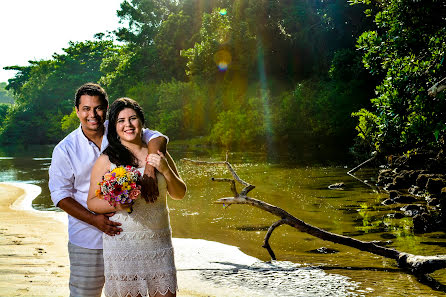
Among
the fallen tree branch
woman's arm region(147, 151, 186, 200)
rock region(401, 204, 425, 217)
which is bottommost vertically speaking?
rock region(401, 204, 425, 217)

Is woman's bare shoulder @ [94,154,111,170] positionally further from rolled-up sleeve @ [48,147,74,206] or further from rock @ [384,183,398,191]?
rock @ [384,183,398,191]

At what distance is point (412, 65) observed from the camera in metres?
10.5

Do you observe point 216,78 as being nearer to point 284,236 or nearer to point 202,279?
point 284,236

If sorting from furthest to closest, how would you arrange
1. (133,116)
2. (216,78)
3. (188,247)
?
1. (216,78)
2. (188,247)
3. (133,116)

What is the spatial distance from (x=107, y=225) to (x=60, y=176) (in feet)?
1.67

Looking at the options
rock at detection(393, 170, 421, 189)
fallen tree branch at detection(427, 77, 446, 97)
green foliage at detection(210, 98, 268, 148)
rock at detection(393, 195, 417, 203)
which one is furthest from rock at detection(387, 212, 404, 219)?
green foliage at detection(210, 98, 268, 148)

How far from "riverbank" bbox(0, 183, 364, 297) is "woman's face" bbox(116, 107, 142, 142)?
3.27 m

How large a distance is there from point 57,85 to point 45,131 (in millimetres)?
6253

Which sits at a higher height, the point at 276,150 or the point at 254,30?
the point at 254,30

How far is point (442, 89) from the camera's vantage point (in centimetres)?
958

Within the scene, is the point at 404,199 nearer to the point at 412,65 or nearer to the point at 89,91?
the point at 412,65

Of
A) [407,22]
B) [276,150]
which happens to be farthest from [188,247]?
[276,150]

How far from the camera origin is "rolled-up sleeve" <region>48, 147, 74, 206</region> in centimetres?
343

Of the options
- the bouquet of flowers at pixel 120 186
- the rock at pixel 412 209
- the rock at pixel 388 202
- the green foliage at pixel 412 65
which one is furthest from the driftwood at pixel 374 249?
the rock at pixel 388 202
